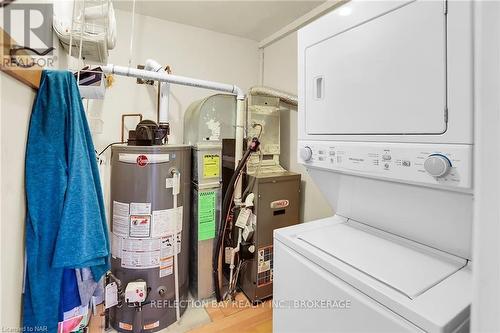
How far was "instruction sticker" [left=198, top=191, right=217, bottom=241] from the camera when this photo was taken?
200 cm

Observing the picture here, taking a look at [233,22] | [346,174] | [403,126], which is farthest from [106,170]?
[403,126]

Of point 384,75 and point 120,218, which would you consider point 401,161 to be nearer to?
point 384,75

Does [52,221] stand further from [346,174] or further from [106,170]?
[106,170]

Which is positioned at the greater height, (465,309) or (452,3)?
(452,3)

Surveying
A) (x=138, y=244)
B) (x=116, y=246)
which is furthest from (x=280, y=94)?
(x=116, y=246)

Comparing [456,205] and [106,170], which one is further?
[106,170]

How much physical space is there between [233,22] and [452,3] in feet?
7.08

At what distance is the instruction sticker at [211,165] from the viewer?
1.99 m

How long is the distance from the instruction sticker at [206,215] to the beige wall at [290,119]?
92cm

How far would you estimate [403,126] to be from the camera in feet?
2.53

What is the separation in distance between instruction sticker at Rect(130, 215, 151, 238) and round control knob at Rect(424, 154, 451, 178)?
1.64m

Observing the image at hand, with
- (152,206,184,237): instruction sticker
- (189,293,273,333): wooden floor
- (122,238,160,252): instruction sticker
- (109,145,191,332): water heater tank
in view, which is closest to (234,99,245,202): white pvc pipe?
(109,145,191,332): water heater tank

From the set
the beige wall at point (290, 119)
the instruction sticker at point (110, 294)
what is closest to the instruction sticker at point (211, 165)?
the beige wall at point (290, 119)

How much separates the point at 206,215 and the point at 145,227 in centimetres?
51
